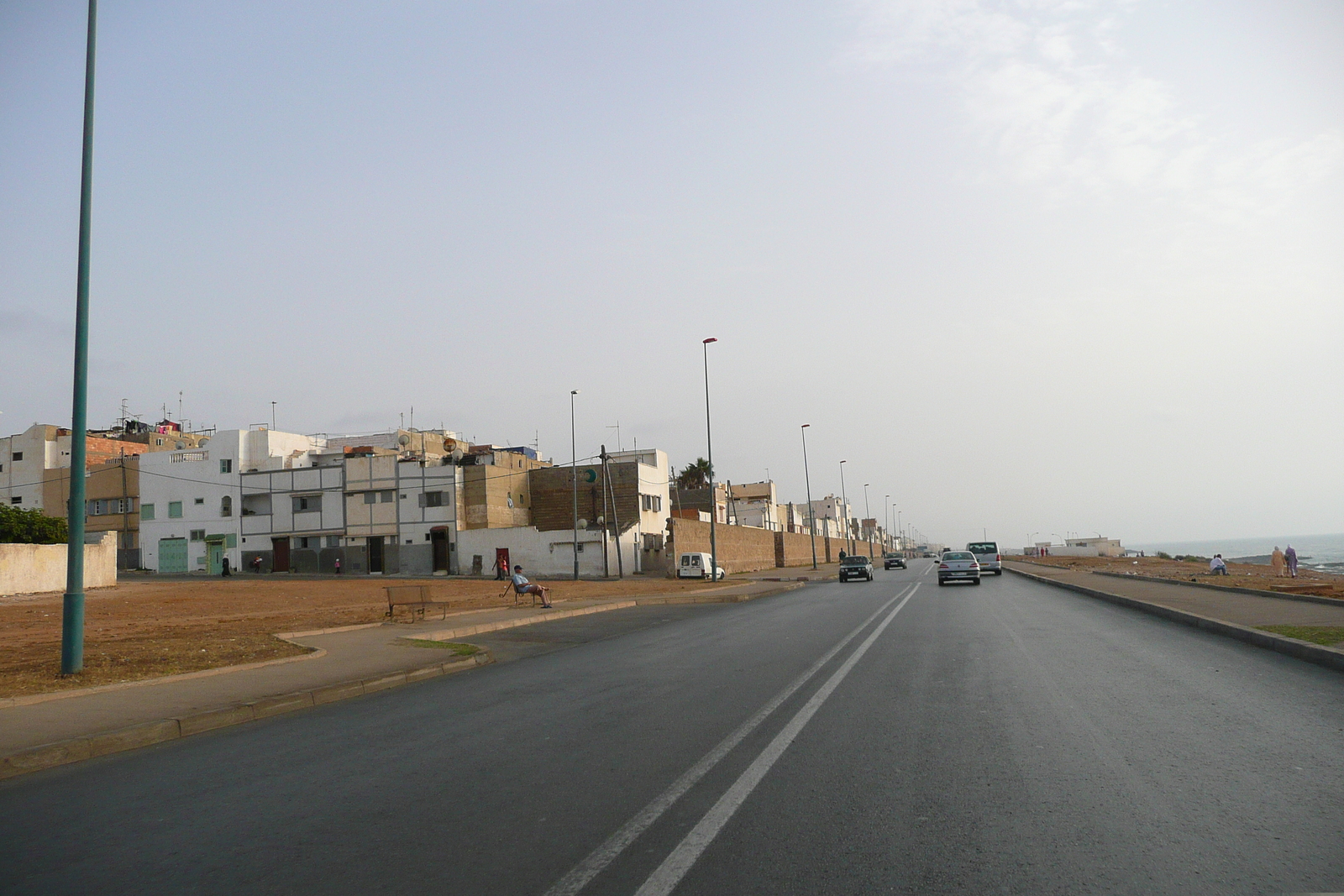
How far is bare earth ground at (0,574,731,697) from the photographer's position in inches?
521

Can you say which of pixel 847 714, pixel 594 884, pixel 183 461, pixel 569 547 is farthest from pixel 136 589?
pixel 594 884

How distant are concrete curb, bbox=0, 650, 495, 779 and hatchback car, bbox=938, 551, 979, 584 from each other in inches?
1241

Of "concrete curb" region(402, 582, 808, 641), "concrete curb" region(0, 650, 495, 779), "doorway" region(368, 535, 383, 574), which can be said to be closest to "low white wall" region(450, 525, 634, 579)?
"doorway" region(368, 535, 383, 574)

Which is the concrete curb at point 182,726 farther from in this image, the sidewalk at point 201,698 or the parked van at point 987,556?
the parked van at point 987,556

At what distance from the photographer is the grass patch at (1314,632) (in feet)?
42.3

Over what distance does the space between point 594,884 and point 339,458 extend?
74564 mm

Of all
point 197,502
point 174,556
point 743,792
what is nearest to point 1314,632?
point 743,792

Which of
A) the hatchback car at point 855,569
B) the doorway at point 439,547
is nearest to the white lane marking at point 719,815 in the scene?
the hatchback car at point 855,569

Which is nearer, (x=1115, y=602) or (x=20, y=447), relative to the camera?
(x=1115, y=602)

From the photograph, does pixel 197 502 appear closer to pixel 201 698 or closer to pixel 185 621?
pixel 185 621

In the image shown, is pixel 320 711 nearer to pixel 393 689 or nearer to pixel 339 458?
pixel 393 689

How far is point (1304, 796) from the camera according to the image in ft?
19.1

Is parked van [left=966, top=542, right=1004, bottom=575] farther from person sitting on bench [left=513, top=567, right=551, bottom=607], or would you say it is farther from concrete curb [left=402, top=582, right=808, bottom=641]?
person sitting on bench [left=513, top=567, right=551, bottom=607]

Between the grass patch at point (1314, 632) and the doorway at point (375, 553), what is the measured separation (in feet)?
195
